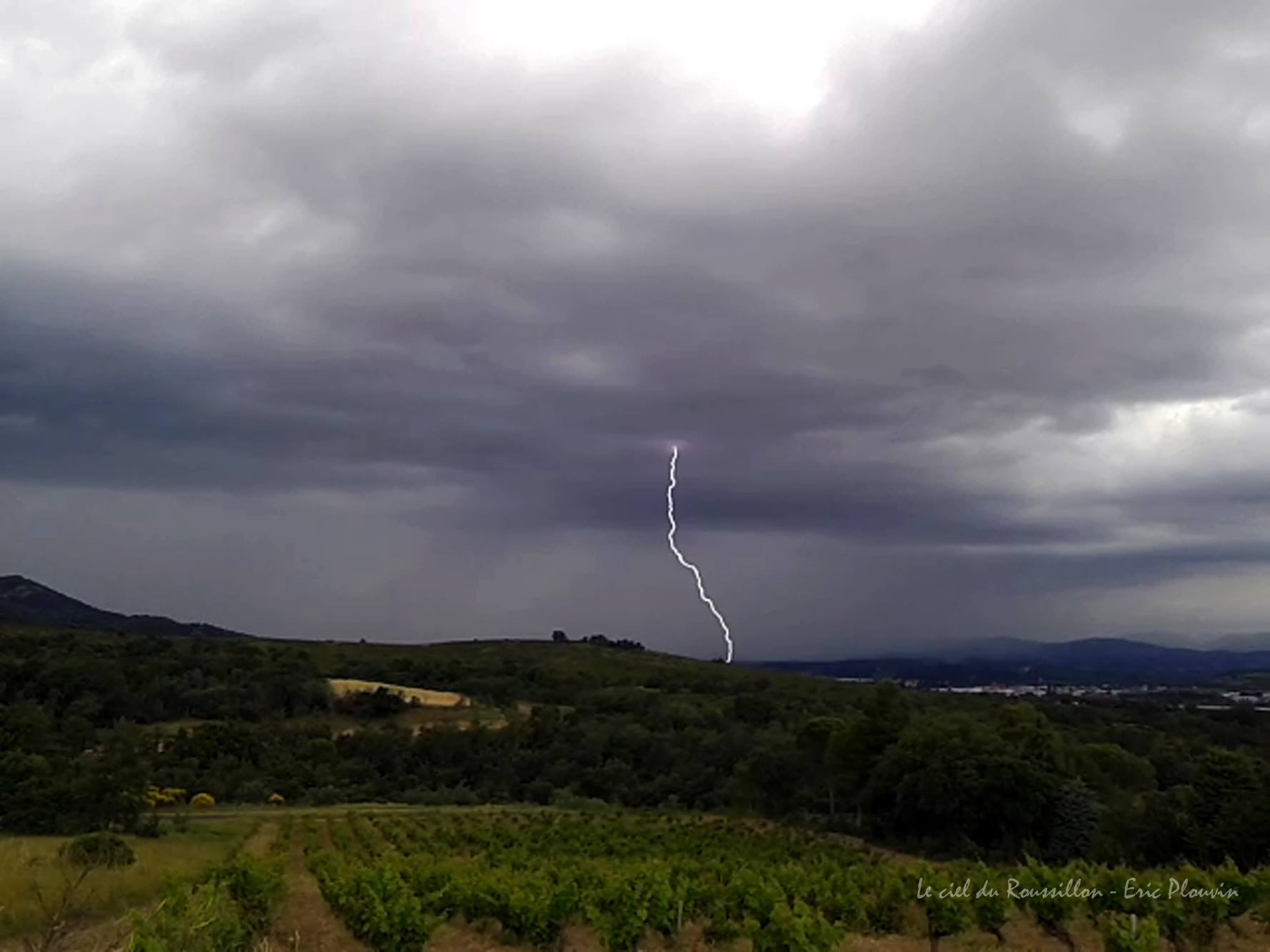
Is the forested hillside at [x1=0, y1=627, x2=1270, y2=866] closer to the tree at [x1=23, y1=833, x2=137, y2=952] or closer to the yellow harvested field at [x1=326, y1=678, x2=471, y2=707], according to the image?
the yellow harvested field at [x1=326, y1=678, x2=471, y2=707]

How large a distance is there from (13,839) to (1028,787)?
136 ft

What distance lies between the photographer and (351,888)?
77.3 feet

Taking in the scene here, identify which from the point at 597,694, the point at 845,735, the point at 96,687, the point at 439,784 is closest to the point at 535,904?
the point at 845,735

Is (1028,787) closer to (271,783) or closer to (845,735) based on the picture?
(845,735)

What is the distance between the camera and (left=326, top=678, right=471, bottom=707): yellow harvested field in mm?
97375

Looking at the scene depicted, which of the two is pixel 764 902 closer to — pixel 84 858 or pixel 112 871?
pixel 112 871

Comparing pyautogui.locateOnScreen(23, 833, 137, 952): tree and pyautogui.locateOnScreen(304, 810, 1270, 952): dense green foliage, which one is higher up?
pyautogui.locateOnScreen(304, 810, 1270, 952): dense green foliage

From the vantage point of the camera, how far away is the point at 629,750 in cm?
8419

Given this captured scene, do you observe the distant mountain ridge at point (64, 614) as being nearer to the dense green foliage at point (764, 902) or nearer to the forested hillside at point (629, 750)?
the forested hillside at point (629, 750)

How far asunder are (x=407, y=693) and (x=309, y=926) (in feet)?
251

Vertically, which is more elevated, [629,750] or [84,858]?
[84,858]

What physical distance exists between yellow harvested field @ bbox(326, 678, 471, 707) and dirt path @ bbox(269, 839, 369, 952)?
64.6 meters

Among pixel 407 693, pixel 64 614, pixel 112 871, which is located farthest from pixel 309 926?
pixel 64 614

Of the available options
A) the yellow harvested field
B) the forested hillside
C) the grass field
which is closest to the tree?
the grass field
